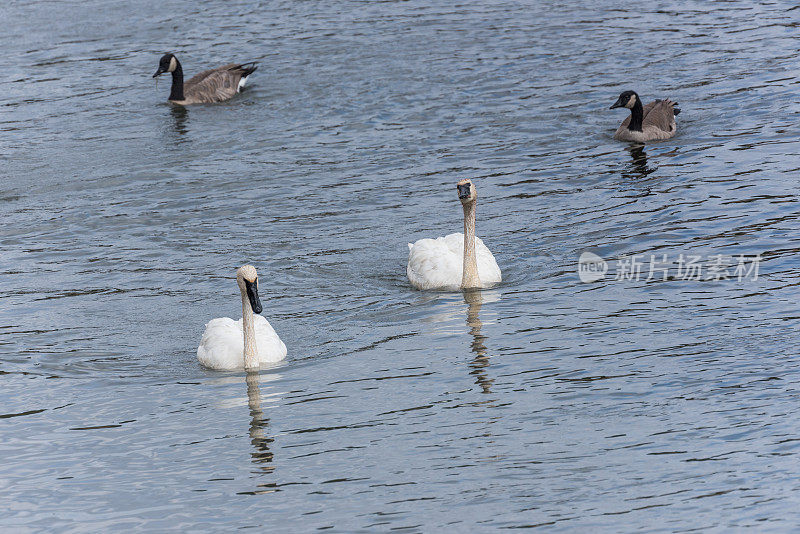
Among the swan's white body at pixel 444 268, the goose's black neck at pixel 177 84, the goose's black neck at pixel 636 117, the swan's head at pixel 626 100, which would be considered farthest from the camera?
the goose's black neck at pixel 177 84

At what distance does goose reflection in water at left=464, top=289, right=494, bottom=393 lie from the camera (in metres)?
11.4

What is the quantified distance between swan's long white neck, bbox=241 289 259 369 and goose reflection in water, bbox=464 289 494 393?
88.8 inches

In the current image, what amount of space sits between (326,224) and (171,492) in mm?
8324

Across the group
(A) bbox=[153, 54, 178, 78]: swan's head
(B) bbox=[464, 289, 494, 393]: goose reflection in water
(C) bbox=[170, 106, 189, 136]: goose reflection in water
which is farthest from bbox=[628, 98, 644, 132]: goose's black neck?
(A) bbox=[153, 54, 178, 78]: swan's head

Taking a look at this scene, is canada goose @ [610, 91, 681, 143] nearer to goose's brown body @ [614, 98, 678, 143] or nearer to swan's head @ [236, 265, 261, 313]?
goose's brown body @ [614, 98, 678, 143]

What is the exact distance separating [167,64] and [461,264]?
1366 cm

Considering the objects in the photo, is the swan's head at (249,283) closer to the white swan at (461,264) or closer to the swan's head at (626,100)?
the white swan at (461,264)

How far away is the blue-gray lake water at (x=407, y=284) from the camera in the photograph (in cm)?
933


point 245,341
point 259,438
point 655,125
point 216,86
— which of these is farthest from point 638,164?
point 259,438

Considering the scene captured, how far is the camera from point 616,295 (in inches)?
541

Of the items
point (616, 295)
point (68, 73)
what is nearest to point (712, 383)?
point (616, 295)

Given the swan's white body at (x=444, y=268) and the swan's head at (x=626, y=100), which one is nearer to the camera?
the swan's white body at (x=444, y=268)

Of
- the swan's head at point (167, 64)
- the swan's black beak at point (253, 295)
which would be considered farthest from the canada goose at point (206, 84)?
the swan's black beak at point (253, 295)

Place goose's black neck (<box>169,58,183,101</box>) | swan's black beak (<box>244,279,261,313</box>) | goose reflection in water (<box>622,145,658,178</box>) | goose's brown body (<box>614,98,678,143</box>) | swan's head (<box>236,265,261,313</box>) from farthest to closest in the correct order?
1. goose's black neck (<box>169,58,183,101</box>)
2. goose's brown body (<box>614,98,678,143</box>)
3. goose reflection in water (<box>622,145,658,178</box>)
4. swan's head (<box>236,265,261,313</box>)
5. swan's black beak (<box>244,279,261,313</box>)
